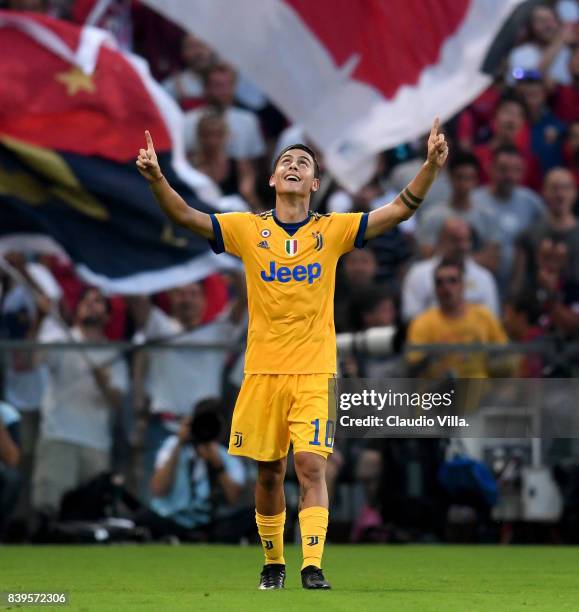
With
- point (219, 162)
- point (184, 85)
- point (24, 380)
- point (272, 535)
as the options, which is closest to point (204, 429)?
point (24, 380)

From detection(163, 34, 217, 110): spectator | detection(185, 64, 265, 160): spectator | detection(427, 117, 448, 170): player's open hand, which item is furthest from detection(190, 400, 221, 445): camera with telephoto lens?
detection(427, 117, 448, 170): player's open hand

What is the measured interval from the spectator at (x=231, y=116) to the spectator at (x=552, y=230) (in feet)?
9.54

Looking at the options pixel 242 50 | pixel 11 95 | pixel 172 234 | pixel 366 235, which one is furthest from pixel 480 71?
pixel 366 235

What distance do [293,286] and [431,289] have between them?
723cm

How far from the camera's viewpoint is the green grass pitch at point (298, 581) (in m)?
8.00

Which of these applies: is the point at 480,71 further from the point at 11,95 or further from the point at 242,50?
the point at 11,95

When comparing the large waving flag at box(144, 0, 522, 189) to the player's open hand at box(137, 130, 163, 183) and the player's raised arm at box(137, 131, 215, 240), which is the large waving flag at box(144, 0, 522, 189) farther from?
the player's open hand at box(137, 130, 163, 183)

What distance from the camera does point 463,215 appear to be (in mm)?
16844

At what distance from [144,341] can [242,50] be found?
9.28 feet

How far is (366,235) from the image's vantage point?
9078 mm

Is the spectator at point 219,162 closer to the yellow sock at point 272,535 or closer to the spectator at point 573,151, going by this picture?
the spectator at point 573,151

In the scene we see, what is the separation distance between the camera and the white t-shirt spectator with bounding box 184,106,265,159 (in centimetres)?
1738

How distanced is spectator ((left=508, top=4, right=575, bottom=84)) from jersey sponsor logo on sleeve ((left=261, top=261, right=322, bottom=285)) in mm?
9654

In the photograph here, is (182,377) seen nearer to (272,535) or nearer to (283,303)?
(272,535)
